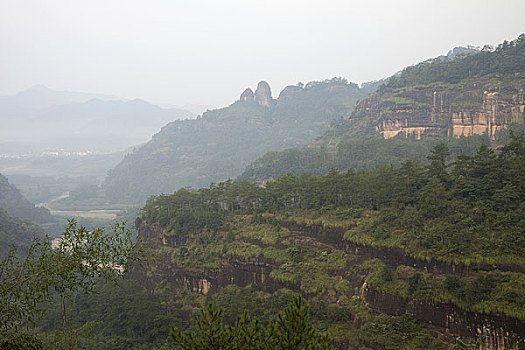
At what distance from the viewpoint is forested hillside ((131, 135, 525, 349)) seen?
14008 mm

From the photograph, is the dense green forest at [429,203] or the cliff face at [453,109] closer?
the dense green forest at [429,203]

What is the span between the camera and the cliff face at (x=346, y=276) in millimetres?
13172

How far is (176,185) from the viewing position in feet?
279

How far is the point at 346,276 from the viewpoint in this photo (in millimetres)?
18594

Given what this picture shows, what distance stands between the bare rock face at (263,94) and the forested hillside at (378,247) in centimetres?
9842

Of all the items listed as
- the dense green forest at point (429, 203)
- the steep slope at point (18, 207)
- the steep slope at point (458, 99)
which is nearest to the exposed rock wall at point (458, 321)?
the dense green forest at point (429, 203)

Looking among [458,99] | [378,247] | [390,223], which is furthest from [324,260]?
[458,99]

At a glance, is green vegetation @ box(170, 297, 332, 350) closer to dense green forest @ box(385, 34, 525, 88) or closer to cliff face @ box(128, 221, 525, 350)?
cliff face @ box(128, 221, 525, 350)

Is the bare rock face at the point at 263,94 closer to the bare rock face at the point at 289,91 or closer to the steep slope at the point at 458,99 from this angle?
the bare rock face at the point at 289,91

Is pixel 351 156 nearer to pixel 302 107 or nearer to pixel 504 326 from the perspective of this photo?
pixel 504 326

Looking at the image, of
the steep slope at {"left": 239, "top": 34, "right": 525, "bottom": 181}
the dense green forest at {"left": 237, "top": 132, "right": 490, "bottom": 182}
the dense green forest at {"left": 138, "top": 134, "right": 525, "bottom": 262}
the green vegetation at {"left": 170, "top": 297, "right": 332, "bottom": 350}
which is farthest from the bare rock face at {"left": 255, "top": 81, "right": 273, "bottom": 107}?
Answer: the green vegetation at {"left": 170, "top": 297, "right": 332, "bottom": 350}

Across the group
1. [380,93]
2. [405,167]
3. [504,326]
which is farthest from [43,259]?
[380,93]

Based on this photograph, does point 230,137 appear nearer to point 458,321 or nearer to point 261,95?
point 261,95

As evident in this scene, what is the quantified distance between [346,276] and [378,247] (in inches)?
89.0
